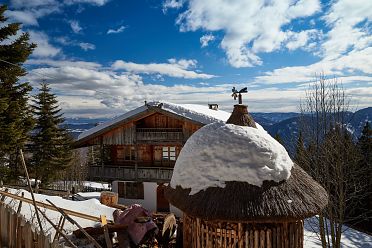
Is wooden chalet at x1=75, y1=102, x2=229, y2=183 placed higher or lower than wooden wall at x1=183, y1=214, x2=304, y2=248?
higher

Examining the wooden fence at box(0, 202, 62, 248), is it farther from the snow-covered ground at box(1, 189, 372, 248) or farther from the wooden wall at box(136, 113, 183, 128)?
the wooden wall at box(136, 113, 183, 128)

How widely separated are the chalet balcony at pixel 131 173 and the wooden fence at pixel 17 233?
13578 mm

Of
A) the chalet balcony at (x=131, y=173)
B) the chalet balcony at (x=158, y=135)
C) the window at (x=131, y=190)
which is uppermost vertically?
the chalet balcony at (x=158, y=135)

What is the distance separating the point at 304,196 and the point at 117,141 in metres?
15.6

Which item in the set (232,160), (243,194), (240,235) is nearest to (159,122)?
(232,160)

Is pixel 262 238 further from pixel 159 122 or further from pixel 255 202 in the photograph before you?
pixel 159 122

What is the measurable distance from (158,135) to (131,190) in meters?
4.58

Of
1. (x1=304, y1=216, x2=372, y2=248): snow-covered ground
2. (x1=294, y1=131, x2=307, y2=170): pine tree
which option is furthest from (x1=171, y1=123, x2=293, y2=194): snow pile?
(x1=304, y1=216, x2=372, y2=248): snow-covered ground

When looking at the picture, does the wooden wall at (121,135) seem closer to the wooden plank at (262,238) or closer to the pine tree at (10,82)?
the pine tree at (10,82)

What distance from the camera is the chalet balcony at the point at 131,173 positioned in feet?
64.4

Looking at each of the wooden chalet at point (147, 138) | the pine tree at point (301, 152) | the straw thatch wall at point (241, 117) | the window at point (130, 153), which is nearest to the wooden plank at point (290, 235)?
the straw thatch wall at point (241, 117)

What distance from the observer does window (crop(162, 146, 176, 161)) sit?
69.7ft

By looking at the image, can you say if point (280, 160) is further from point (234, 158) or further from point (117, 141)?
point (117, 141)

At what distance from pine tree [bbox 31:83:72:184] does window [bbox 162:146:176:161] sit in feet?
39.4
